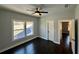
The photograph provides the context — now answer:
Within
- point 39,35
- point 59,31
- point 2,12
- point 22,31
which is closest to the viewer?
point 22,31

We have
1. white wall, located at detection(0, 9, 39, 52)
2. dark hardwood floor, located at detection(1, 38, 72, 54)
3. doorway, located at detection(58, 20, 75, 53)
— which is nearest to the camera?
dark hardwood floor, located at detection(1, 38, 72, 54)

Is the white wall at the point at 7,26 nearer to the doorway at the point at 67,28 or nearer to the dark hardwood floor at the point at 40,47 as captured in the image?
the dark hardwood floor at the point at 40,47

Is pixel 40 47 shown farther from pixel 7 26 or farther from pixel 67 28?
pixel 7 26

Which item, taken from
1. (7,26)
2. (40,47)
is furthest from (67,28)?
(7,26)

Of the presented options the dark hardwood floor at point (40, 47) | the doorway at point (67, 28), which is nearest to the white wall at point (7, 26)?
the dark hardwood floor at point (40, 47)

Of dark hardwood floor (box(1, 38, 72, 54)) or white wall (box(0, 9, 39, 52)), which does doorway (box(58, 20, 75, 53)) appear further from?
white wall (box(0, 9, 39, 52))

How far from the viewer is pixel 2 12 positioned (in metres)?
4.33

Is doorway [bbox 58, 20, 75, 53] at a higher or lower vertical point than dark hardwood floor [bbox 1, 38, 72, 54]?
higher

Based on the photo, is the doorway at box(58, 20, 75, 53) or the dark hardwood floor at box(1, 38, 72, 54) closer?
the dark hardwood floor at box(1, 38, 72, 54)

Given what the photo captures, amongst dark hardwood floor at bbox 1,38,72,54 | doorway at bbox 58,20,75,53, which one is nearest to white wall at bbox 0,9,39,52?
dark hardwood floor at bbox 1,38,72,54

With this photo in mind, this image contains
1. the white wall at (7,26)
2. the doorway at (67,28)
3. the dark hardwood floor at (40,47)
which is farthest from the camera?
the white wall at (7,26)

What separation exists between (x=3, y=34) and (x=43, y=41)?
177cm
